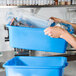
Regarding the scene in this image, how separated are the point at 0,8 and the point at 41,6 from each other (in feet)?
1.61

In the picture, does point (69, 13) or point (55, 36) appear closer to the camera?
point (55, 36)

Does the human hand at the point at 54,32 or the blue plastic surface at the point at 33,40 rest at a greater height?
the human hand at the point at 54,32

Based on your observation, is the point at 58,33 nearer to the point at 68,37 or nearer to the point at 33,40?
the point at 68,37

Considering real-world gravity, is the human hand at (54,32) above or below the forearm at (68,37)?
above

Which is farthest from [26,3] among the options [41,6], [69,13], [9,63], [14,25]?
[9,63]

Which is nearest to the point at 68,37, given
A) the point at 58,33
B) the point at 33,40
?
the point at 58,33

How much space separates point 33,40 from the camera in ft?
4.03

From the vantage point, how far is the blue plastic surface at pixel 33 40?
1.22 m

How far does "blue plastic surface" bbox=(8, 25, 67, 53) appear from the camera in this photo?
122cm

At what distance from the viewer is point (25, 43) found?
124cm

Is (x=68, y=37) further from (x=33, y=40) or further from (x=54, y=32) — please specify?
(x=33, y=40)

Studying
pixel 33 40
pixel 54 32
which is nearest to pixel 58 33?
pixel 54 32

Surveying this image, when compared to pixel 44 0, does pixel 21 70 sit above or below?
below

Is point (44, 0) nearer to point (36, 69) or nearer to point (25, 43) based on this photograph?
point (25, 43)
